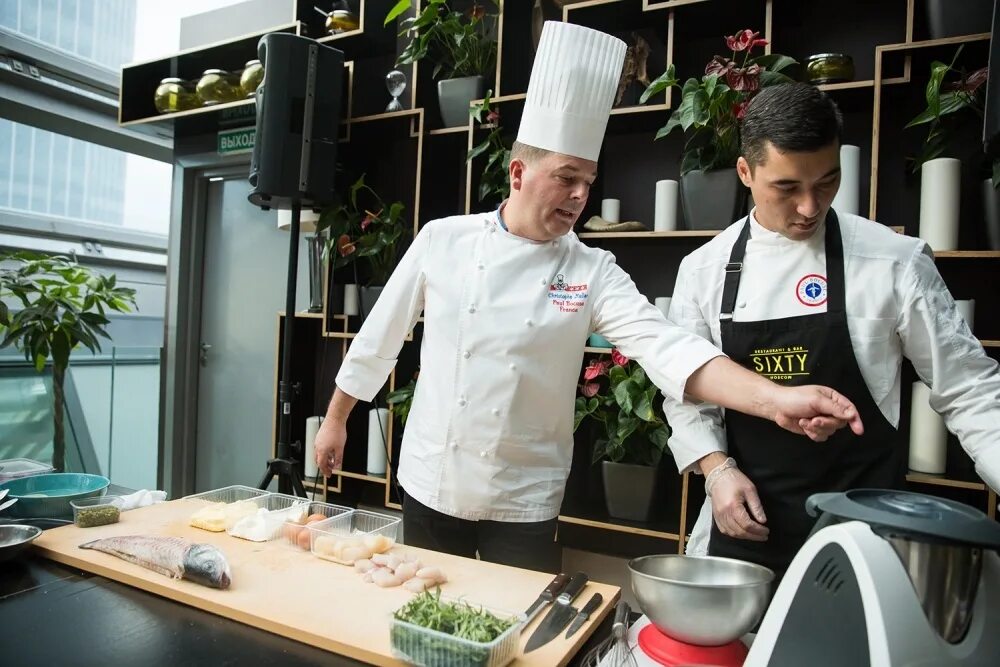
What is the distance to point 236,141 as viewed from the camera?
12.2ft

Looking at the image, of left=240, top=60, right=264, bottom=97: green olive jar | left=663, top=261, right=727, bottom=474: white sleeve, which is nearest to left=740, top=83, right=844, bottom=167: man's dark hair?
left=663, top=261, right=727, bottom=474: white sleeve

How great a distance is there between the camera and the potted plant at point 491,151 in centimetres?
257

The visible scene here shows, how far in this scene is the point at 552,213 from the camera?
157 centimetres

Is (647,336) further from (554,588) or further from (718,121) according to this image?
(718,121)

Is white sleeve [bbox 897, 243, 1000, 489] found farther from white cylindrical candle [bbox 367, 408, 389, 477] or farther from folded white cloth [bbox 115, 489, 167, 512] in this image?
white cylindrical candle [bbox 367, 408, 389, 477]

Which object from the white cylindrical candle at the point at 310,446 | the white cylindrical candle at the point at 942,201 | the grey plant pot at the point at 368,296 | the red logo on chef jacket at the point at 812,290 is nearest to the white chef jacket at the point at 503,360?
the red logo on chef jacket at the point at 812,290

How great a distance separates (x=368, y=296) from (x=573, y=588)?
205cm

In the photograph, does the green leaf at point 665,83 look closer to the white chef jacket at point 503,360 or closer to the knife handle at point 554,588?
the white chef jacket at point 503,360

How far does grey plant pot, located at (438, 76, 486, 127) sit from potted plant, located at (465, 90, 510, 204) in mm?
121

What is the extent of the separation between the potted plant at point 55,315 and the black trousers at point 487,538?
99.3 inches

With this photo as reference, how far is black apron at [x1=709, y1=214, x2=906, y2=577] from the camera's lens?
135cm

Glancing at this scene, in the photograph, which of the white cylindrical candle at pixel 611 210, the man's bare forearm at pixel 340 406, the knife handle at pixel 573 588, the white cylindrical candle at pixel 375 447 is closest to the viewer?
the knife handle at pixel 573 588

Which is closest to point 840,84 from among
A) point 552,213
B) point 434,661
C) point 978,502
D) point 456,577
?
point 552,213

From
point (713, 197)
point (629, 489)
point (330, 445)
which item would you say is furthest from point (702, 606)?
point (713, 197)
